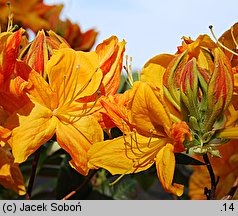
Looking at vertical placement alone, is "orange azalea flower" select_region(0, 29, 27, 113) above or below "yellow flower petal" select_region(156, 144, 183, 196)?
above

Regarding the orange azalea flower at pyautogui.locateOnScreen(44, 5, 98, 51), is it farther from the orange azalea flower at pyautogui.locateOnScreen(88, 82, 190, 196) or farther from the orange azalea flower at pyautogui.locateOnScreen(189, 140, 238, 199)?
the orange azalea flower at pyautogui.locateOnScreen(88, 82, 190, 196)

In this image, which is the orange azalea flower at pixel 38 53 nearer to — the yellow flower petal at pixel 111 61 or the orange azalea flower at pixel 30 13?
the yellow flower petal at pixel 111 61

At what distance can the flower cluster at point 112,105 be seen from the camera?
754 mm

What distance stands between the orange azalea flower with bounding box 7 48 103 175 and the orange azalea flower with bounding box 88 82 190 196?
28mm

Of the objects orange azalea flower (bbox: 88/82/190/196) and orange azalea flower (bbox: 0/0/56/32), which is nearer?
orange azalea flower (bbox: 88/82/190/196)

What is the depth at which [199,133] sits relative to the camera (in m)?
0.77

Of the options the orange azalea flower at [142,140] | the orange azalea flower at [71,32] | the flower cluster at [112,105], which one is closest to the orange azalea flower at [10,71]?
the flower cluster at [112,105]

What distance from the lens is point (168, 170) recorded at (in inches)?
29.2

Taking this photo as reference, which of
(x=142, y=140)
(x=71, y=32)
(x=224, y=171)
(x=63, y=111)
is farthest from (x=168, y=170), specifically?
(x=71, y=32)

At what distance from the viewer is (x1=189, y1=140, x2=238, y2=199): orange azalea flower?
1.10 metres

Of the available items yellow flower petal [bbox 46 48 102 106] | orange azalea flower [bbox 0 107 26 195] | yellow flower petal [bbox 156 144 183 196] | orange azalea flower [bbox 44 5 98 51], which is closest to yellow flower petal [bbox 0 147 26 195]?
orange azalea flower [bbox 0 107 26 195]

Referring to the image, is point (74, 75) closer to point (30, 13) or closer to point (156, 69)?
point (156, 69)

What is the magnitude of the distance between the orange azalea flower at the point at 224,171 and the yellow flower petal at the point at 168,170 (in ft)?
1.16

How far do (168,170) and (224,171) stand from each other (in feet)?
1.37
